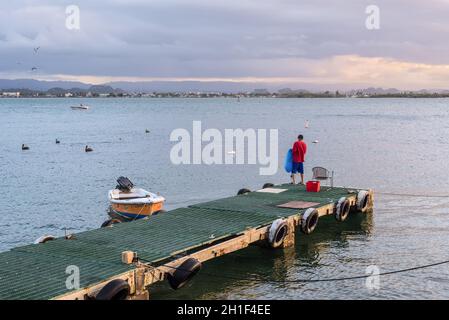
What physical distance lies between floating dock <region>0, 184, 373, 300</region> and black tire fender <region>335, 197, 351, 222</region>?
1.5 inches

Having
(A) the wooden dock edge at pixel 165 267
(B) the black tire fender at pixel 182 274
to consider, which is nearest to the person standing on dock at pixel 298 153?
(A) the wooden dock edge at pixel 165 267

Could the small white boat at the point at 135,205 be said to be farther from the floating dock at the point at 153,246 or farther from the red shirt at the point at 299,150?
the red shirt at the point at 299,150

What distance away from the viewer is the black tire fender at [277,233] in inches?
722

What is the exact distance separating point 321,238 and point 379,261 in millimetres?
3204

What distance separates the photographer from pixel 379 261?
18125 mm

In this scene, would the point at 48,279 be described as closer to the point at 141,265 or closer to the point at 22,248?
the point at 141,265

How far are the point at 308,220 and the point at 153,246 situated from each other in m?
6.67

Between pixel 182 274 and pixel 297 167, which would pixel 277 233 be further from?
pixel 297 167

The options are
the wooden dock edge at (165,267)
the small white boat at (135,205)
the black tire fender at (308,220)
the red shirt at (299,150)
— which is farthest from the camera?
the red shirt at (299,150)

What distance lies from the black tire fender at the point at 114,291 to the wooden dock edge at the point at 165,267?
180 millimetres

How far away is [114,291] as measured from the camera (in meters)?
12.0

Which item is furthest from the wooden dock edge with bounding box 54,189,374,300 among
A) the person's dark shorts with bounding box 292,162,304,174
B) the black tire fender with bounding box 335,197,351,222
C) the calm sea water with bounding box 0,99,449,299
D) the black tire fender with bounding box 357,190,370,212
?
the person's dark shorts with bounding box 292,162,304,174
